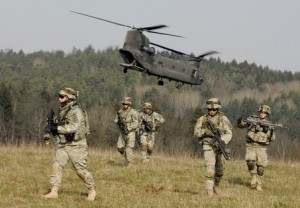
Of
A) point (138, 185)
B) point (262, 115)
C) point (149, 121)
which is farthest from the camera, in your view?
point (149, 121)

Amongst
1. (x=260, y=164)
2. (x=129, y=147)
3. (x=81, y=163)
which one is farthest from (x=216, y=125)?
(x=129, y=147)

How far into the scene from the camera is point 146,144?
20125 millimetres

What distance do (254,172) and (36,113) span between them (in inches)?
3087

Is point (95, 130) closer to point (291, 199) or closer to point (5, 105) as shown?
point (5, 105)

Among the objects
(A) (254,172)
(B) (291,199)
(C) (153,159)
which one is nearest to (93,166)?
(C) (153,159)

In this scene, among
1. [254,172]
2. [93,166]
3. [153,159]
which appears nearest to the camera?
[254,172]

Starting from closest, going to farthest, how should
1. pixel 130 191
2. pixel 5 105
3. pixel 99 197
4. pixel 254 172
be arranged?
pixel 99 197 < pixel 130 191 < pixel 254 172 < pixel 5 105

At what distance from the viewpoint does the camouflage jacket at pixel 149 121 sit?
66.5ft

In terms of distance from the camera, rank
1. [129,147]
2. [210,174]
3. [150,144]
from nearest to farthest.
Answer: [210,174]
[129,147]
[150,144]

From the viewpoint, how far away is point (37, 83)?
163 metres

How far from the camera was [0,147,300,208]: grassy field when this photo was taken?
1045cm

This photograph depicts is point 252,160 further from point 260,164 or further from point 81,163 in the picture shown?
point 81,163

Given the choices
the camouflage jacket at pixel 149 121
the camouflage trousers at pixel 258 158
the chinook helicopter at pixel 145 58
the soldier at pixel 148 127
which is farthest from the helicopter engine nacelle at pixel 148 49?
the camouflage trousers at pixel 258 158

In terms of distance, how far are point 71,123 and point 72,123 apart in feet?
0.08
